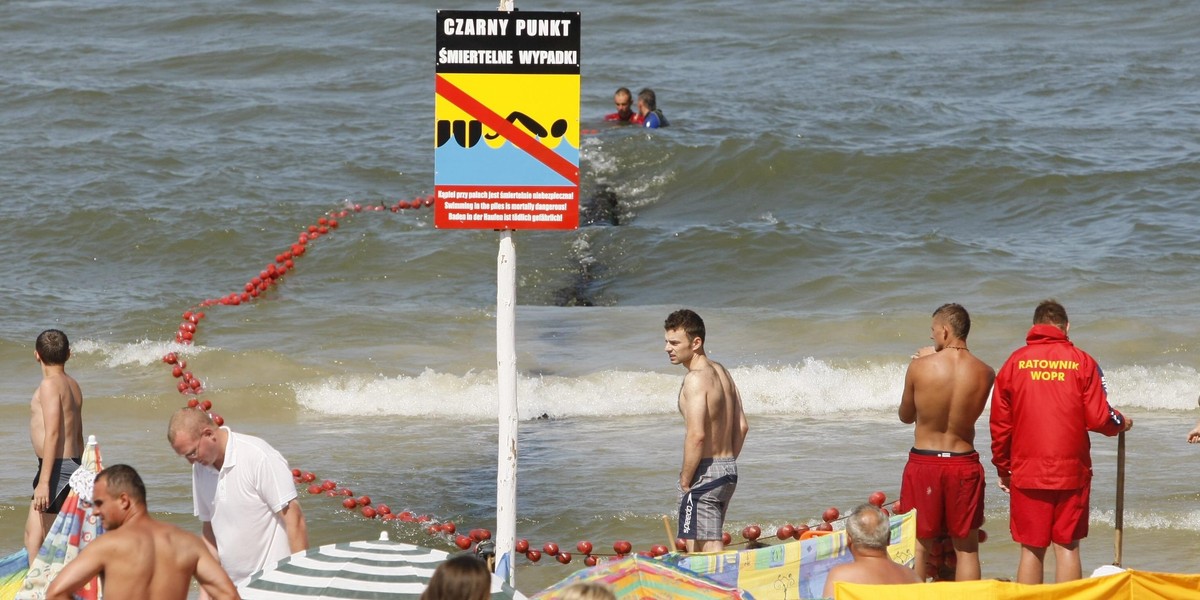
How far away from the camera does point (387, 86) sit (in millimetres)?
25672

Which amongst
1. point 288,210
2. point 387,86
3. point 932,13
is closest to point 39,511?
point 288,210

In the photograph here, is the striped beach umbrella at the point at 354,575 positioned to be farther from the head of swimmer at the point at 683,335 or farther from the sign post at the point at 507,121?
the head of swimmer at the point at 683,335

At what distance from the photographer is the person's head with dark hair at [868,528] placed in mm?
5719

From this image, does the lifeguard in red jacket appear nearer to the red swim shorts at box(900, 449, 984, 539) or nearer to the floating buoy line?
the red swim shorts at box(900, 449, 984, 539)

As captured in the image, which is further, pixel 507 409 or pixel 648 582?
pixel 507 409

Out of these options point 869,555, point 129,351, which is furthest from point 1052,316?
point 129,351

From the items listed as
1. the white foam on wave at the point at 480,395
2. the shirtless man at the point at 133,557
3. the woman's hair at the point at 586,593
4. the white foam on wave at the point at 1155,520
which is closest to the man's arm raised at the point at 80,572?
the shirtless man at the point at 133,557

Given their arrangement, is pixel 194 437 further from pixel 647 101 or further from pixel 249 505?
pixel 647 101

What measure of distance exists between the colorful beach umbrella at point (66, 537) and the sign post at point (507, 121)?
6.00 feet

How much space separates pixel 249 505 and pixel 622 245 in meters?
12.6

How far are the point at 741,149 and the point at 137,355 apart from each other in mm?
10520

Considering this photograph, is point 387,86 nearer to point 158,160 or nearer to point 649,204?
point 158,160

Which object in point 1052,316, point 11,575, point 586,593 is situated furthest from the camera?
point 1052,316

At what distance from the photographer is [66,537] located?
6.20 m
